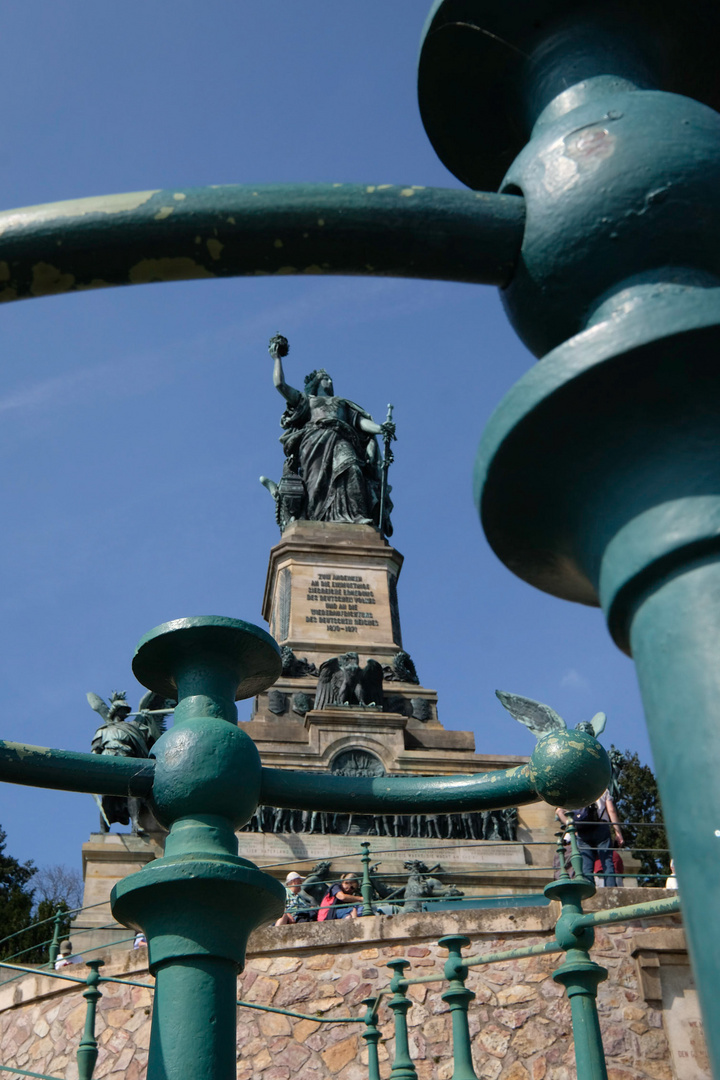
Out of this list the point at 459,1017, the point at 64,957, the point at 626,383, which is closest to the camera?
the point at 626,383

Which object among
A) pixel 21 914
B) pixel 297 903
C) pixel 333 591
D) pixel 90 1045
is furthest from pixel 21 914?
pixel 90 1045

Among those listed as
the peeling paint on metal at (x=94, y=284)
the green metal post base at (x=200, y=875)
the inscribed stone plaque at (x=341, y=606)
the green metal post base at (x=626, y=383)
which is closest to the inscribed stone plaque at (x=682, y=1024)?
the green metal post base at (x=200, y=875)

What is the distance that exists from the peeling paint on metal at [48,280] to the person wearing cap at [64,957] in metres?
11.2

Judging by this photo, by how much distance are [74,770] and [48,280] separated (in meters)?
0.86

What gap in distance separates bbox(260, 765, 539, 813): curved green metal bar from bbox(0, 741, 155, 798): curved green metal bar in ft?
0.76

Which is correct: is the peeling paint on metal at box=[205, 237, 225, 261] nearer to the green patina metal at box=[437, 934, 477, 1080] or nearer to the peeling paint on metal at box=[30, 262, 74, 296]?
the peeling paint on metal at box=[30, 262, 74, 296]

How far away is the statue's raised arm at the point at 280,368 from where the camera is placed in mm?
23156

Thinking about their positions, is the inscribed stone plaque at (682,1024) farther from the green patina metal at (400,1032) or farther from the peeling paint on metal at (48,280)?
the peeling paint on metal at (48,280)

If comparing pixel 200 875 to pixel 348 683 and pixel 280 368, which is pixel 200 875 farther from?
pixel 280 368

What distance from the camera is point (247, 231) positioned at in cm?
106

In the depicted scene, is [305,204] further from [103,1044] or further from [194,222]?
[103,1044]

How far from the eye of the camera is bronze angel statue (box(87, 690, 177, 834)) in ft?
46.9

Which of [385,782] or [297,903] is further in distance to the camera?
[297,903]

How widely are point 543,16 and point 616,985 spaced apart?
884 centimetres
